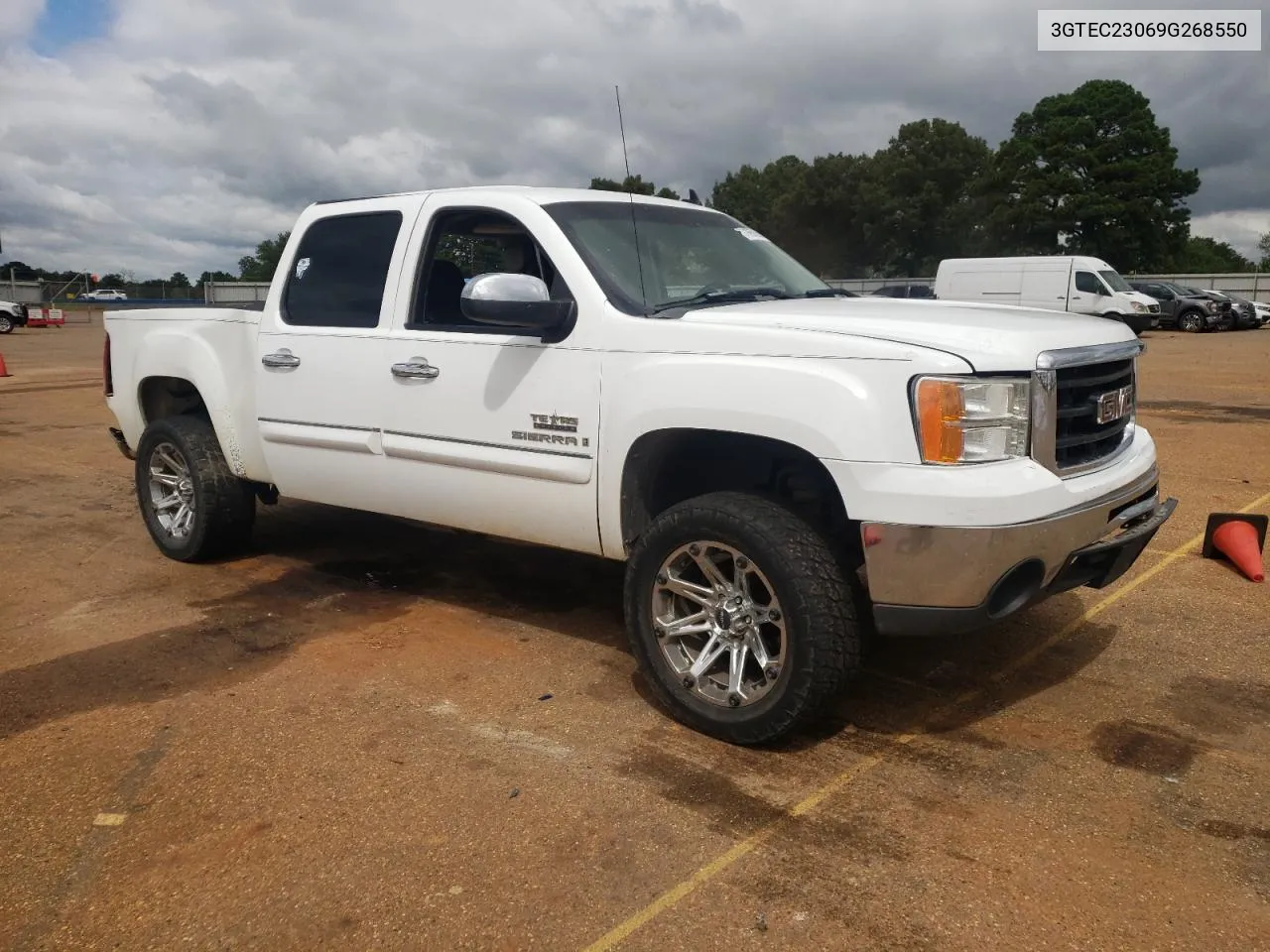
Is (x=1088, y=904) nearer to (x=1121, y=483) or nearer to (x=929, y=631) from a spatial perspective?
(x=929, y=631)

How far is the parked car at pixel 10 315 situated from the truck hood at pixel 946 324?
35.4 metres

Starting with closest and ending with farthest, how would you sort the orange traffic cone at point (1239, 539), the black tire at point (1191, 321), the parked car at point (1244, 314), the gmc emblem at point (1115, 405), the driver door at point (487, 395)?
the gmc emblem at point (1115, 405) < the driver door at point (487, 395) < the orange traffic cone at point (1239, 539) < the black tire at point (1191, 321) < the parked car at point (1244, 314)

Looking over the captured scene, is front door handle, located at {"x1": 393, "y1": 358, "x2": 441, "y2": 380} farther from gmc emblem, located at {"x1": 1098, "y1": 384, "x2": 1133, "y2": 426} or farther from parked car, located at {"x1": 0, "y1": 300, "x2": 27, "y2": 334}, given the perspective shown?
parked car, located at {"x1": 0, "y1": 300, "x2": 27, "y2": 334}

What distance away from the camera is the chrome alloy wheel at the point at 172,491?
5.93 metres

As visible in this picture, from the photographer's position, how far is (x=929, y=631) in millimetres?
3322

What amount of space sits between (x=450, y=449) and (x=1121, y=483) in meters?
2.59

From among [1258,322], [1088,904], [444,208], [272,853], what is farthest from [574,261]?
[1258,322]

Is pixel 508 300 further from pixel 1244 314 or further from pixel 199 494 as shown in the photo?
pixel 1244 314

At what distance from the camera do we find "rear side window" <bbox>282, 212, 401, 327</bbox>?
16.0 ft

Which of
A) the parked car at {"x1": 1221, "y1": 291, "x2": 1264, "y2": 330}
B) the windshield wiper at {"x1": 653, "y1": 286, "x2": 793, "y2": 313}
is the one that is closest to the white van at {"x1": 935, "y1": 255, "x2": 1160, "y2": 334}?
the parked car at {"x1": 1221, "y1": 291, "x2": 1264, "y2": 330}

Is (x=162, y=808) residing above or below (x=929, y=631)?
below

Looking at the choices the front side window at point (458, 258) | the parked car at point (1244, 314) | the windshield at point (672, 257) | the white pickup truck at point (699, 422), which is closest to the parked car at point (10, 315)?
the white pickup truck at point (699, 422)

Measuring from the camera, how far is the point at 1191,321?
31219 mm

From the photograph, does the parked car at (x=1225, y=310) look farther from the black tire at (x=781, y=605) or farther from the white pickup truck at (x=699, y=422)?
the black tire at (x=781, y=605)
